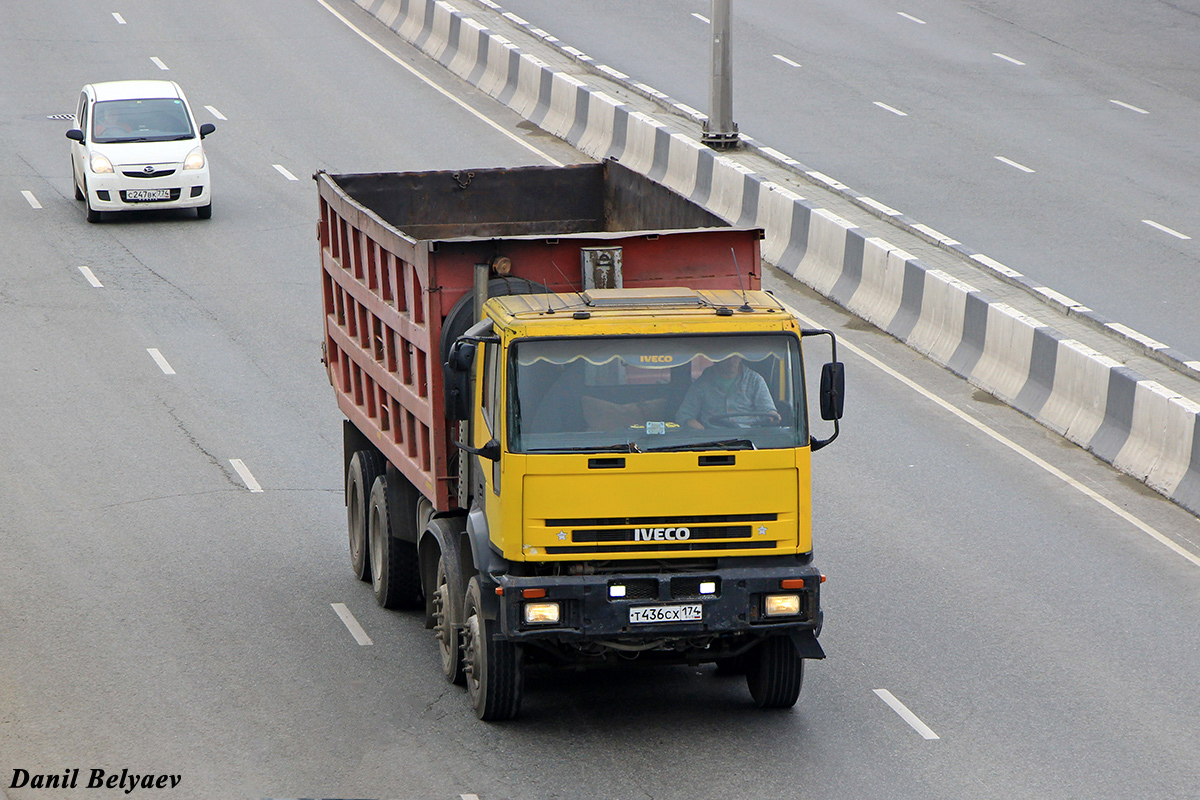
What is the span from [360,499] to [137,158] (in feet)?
42.2

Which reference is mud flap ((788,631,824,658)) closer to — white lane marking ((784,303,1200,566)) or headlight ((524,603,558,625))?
headlight ((524,603,558,625))

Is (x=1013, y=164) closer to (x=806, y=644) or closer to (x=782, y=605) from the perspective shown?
(x=806, y=644)

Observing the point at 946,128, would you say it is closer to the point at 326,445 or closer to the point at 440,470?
the point at 326,445

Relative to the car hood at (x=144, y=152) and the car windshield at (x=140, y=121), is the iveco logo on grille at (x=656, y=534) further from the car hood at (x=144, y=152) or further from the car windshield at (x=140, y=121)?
Result: the car windshield at (x=140, y=121)

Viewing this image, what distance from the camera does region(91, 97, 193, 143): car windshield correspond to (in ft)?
80.8

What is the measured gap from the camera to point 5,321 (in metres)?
19.3

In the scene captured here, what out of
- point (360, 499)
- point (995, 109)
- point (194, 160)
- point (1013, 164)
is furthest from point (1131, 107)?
point (360, 499)

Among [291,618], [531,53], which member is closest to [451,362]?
[291,618]

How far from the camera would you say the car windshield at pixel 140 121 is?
80.8ft

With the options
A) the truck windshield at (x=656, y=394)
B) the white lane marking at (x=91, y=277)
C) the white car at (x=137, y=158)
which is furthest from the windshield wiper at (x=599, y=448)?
the white car at (x=137, y=158)

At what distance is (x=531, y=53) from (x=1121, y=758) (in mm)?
23812

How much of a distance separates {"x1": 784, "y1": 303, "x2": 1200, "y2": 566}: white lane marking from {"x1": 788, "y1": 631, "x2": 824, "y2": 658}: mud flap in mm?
2783

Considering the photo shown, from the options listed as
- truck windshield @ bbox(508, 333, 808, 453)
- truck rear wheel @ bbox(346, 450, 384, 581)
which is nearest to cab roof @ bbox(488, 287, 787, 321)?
truck windshield @ bbox(508, 333, 808, 453)

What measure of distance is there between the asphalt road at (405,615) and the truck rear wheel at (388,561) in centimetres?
18
